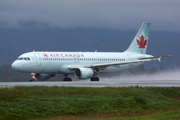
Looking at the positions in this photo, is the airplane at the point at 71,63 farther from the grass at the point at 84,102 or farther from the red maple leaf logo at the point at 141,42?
the grass at the point at 84,102

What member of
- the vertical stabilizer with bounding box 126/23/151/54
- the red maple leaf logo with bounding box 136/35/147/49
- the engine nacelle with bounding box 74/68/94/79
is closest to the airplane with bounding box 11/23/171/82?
the engine nacelle with bounding box 74/68/94/79

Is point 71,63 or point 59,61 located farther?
point 71,63

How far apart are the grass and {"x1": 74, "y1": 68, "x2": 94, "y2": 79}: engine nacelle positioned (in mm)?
18618

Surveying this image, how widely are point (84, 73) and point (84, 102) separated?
84.6ft

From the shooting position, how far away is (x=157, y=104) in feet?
109

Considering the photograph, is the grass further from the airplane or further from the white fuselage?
the white fuselage

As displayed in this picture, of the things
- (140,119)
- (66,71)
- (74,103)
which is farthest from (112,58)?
(140,119)

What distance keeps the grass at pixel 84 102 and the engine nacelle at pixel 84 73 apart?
61.1 feet

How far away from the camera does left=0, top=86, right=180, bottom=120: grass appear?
26203 millimetres

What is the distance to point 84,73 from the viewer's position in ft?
182

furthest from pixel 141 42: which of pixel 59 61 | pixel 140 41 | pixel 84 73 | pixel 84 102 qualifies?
pixel 84 102

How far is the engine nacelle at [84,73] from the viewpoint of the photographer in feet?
181

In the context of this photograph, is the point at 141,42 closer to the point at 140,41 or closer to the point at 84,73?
the point at 140,41

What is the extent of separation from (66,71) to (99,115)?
29990mm
